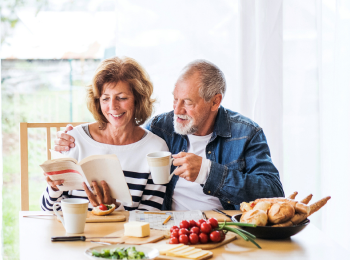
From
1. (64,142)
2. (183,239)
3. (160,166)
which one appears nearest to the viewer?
(183,239)

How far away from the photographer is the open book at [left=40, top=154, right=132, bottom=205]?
144 cm

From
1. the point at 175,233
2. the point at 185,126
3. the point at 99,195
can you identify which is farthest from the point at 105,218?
the point at 185,126

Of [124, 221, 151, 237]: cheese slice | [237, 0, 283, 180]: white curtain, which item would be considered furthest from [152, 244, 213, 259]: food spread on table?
[237, 0, 283, 180]: white curtain

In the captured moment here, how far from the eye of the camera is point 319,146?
2.63 metres

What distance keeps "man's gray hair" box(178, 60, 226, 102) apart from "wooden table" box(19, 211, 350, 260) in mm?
803

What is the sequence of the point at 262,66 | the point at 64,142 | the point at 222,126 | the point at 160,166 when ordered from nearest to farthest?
the point at 160,166
the point at 64,142
the point at 222,126
the point at 262,66

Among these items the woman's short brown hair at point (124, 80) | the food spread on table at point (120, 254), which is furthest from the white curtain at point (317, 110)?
the food spread on table at point (120, 254)

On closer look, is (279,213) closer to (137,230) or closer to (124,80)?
(137,230)

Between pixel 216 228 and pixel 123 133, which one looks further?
pixel 123 133

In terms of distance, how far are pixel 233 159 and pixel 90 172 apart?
2.27ft

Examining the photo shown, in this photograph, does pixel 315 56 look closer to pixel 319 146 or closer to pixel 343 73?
pixel 343 73

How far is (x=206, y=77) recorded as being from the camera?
182 cm

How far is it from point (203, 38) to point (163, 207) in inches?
49.2

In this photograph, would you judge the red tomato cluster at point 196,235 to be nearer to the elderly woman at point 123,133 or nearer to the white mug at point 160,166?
the white mug at point 160,166
